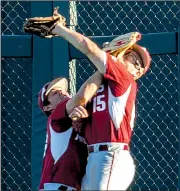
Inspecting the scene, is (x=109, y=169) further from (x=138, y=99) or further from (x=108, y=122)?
(x=138, y=99)

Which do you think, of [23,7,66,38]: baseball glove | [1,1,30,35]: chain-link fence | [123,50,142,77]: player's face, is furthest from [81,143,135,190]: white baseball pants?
[1,1,30,35]: chain-link fence

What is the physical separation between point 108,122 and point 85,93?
0.22m

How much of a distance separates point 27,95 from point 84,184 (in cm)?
306

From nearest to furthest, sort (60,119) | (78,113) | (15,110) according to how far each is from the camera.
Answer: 1. (78,113)
2. (60,119)
3. (15,110)

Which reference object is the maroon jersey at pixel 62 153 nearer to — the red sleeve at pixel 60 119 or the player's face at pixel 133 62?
the red sleeve at pixel 60 119

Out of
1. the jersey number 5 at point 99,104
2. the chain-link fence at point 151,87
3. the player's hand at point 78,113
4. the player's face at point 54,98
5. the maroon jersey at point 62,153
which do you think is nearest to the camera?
the player's hand at point 78,113

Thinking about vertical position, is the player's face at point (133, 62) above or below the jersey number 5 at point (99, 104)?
above

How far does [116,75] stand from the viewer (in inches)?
215

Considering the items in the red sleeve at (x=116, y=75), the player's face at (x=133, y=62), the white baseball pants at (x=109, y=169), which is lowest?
the white baseball pants at (x=109, y=169)

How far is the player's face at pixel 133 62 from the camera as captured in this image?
225 inches

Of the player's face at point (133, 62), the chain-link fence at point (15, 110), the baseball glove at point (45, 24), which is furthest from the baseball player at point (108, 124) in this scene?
the chain-link fence at point (15, 110)

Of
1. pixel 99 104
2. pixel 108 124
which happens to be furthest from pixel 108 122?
pixel 99 104

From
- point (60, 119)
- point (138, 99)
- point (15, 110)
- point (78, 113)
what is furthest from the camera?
point (15, 110)

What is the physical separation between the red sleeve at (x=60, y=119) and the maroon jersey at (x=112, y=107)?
0.16m
